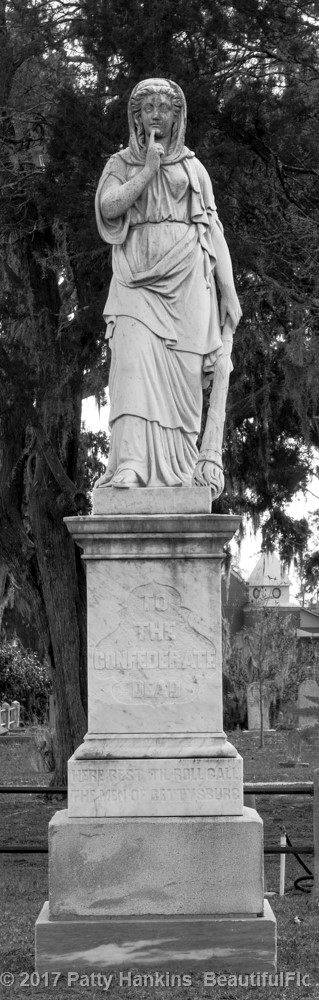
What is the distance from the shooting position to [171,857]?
6.31 meters

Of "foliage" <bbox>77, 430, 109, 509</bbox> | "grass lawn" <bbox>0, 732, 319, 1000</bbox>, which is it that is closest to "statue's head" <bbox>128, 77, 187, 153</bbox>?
"grass lawn" <bbox>0, 732, 319, 1000</bbox>

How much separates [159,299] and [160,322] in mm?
124

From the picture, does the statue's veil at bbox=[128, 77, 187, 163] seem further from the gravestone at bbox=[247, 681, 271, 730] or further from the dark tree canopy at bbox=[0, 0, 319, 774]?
the gravestone at bbox=[247, 681, 271, 730]

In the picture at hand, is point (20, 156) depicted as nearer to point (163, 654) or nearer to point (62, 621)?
point (62, 621)

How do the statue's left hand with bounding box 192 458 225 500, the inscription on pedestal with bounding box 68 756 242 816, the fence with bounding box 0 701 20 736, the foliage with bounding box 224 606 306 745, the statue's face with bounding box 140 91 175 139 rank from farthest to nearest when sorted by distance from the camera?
the foliage with bounding box 224 606 306 745
the fence with bounding box 0 701 20 736
the statue's face with bounding box 140 91 175 139
the statue's left hand with bounding box 192 458 225 500
the inscription on pedestal with bounding box 68 756 242 816

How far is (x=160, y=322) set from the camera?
22.9 ft

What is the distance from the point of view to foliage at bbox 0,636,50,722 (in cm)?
3534

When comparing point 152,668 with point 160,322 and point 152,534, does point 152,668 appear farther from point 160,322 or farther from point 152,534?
point 160,322

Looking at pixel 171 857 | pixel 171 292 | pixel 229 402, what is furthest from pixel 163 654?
pixel 229 402

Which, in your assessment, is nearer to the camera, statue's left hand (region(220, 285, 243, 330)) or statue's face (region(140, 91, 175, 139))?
statue's face (region(140, 91, 175, 139))

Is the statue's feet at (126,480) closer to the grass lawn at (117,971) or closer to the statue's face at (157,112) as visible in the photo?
the statue's face at (157,112)

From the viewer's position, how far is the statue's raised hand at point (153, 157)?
6.96 meters

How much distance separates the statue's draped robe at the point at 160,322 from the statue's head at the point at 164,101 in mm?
80

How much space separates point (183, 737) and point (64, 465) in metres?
9.86
